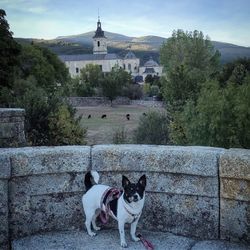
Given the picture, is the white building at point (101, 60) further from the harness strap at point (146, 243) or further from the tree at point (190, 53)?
the harness strap at point (146, 243)

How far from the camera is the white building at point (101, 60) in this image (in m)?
169

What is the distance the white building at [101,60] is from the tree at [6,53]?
413 feet

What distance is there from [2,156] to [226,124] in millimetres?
14484

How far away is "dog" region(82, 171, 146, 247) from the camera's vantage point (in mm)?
4078

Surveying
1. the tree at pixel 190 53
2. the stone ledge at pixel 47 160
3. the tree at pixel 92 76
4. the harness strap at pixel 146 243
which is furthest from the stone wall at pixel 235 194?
the tree at pixel 92 76

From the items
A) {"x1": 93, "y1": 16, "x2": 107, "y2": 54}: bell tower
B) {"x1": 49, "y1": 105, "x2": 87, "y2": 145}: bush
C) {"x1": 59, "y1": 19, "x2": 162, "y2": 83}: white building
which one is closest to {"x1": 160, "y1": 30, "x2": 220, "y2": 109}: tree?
{"x1": 49, "y1": 105, "x2": 87, "y2": 145}: bush

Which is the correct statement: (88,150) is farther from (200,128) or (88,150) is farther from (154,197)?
(200,128)

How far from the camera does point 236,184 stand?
4.15 m

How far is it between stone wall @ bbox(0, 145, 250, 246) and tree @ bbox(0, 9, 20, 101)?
31.6 m

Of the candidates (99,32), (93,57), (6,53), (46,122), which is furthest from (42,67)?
(99,32)

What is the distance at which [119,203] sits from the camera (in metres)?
4.20

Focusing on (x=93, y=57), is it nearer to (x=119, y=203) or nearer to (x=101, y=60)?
(x=101, y=60)

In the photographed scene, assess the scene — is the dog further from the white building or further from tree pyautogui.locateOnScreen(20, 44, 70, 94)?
the white building

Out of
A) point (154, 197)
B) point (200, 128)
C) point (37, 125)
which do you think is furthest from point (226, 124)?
point (154, 197)
